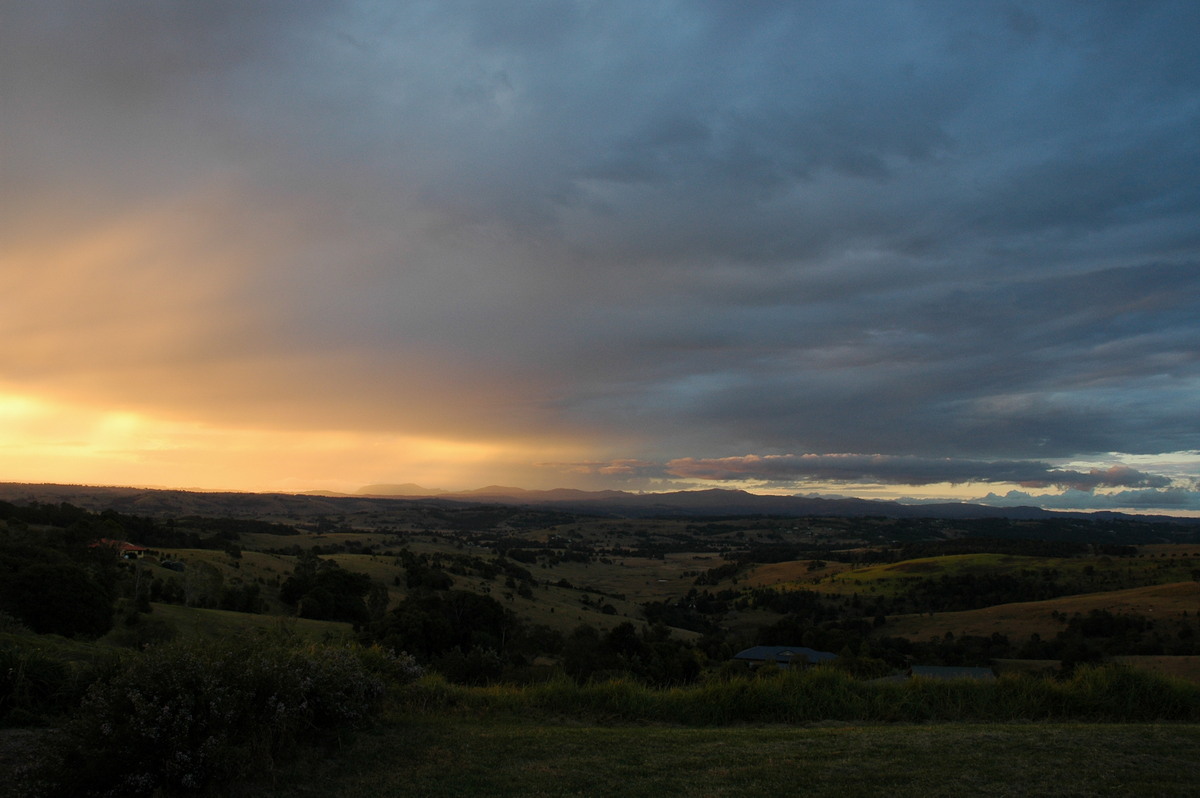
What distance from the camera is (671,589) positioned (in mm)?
106875

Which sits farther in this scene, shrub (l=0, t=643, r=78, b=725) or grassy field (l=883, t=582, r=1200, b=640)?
grassy field (l=883, t=582, r=1200, b=640)

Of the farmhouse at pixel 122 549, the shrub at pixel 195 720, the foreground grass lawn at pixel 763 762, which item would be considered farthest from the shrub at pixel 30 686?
the farmhouse at pixel 122 549

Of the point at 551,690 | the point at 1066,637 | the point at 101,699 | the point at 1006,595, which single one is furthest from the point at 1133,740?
the point at 1006,595

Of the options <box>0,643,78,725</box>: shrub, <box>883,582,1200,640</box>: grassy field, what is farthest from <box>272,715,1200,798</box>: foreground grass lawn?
<box>883,582,1200,640</box>: grassy field

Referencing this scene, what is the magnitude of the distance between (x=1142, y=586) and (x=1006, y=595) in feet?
43.1

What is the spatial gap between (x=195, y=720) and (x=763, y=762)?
584 cm

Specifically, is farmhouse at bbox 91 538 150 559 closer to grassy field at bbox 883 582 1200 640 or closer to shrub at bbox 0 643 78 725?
shrub at bbox 0 643 78 725

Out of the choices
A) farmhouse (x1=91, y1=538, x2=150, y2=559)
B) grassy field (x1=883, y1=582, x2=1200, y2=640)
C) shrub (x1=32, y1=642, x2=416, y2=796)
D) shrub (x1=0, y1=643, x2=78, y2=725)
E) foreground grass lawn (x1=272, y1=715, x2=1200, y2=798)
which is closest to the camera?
shrub (x1=32, y1=642, x2=416, y2=796)

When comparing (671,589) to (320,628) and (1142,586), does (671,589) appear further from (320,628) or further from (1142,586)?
(320,628)

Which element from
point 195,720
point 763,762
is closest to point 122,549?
point 195,720

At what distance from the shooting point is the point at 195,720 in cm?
670

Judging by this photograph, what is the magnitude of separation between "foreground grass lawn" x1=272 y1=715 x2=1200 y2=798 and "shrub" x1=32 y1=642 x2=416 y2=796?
20.9 inches

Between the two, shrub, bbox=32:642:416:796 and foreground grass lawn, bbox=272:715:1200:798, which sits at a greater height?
shrub, bbox=32:642:416:796

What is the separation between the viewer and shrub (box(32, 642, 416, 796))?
634 cm
